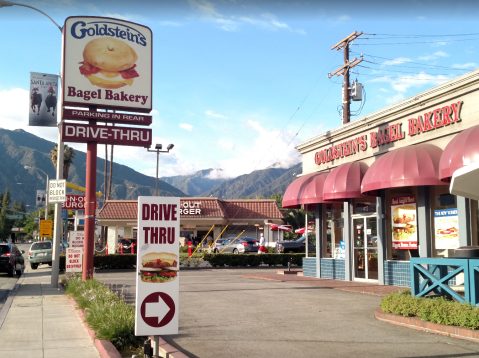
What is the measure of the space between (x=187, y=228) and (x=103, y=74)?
34.9 meters

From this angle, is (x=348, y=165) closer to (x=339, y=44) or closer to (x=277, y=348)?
(x=277, y=348)

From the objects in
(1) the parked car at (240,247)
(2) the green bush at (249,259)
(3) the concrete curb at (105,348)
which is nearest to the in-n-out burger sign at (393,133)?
(3) the concrete curb at (105,348)

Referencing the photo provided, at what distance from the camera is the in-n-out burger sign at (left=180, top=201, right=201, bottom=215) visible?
46.2 m

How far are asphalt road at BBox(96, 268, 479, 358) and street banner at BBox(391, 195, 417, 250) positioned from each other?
2569 millimetres

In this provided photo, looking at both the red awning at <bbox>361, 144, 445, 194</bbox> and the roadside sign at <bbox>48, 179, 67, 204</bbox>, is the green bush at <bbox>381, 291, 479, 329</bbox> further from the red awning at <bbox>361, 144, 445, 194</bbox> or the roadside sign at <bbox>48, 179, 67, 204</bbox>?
the roadside sign at <bbox>48, 179, 67, 204</bbox>

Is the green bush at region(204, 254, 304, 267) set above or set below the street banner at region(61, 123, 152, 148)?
below

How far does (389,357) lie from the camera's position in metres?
6.88

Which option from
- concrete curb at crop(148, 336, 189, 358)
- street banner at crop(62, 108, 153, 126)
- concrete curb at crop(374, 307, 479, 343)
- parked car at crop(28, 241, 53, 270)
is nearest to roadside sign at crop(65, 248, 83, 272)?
Result: street banner at crop(62, 108, 153, 126)

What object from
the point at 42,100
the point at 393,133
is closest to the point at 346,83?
the point at 393,133

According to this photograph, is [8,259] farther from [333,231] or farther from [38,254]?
[333,231]

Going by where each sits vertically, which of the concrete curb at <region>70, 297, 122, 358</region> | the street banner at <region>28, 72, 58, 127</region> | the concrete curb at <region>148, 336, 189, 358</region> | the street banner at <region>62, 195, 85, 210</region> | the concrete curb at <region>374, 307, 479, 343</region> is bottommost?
the concrete curb at <region>70, 297, 122, 358</region>

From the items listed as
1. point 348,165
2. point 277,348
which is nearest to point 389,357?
point 277,348

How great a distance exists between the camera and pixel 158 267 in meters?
6.66

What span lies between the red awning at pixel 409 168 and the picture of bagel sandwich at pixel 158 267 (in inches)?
339
